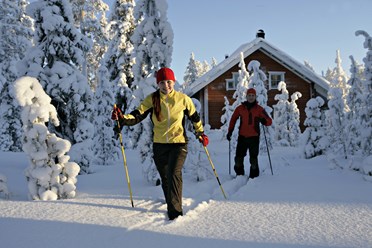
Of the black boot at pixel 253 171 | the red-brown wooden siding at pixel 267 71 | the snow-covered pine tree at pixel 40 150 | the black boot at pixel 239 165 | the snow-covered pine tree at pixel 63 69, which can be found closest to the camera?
the snow-covered pine tree at pixel 40 150

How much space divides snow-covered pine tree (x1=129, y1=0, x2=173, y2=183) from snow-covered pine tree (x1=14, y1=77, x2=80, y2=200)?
7.06 ft

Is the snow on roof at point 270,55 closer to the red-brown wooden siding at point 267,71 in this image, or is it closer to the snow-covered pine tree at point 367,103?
the red-brown wooden siding at point 267,71

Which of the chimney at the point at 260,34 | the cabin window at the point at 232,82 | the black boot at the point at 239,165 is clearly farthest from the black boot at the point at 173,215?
the chimney at the point at 260,34

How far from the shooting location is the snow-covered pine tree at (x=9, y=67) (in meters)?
22.5

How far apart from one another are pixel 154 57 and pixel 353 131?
24.3 feet

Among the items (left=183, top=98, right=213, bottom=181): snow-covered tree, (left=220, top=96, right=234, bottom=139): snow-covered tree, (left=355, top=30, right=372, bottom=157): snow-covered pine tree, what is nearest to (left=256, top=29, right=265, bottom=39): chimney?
(left=220, top=96, right=234, bottom=139): snow-covered tree

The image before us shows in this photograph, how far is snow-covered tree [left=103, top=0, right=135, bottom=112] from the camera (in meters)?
27.9

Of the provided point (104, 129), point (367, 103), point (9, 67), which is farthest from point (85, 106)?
point (9, 67)

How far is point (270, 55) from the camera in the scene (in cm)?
2761

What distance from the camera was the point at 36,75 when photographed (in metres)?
8.92

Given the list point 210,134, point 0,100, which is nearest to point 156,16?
point 210,134

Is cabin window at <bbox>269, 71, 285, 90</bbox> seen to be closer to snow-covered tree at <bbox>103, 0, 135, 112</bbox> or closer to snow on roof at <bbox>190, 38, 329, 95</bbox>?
snow on roof at <bbox>190, 38, 329, 95</bbox>

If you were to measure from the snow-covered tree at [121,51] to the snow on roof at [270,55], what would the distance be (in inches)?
246

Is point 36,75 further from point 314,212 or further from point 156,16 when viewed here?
point 314,212
